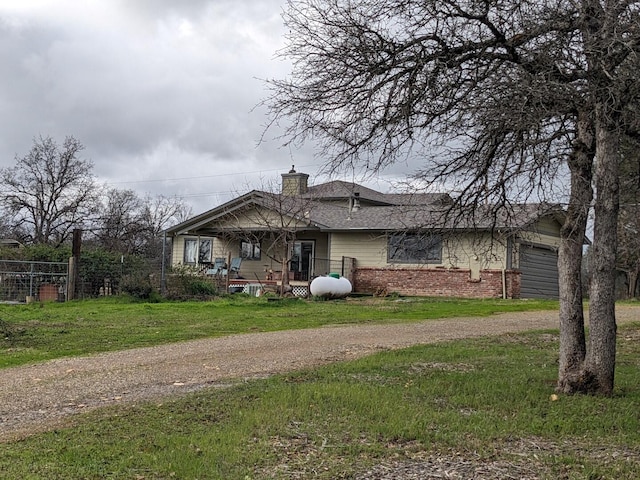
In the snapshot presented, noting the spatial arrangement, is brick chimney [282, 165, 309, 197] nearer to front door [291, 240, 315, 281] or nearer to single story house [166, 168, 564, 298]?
single story house [166, 168, 564, 298]

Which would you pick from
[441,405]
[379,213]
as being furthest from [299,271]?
[441,405]

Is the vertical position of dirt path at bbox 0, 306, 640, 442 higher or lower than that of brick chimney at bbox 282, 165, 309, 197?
lower

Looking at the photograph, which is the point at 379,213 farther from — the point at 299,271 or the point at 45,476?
the point at 45,476

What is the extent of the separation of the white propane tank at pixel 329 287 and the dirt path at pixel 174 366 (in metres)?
9.85

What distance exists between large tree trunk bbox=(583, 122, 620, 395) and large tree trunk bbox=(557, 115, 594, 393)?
0.72ft

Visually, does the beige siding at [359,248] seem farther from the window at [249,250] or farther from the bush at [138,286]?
the bush at [138,286]

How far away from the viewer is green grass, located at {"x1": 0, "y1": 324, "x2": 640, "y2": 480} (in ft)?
17.3

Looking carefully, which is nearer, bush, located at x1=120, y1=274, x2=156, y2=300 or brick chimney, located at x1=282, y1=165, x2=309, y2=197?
bush, located at x1=120, y1=274, x2=156, y2=300

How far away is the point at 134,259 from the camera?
25062 millimetres

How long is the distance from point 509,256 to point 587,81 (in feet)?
64.1

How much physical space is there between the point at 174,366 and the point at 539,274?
2203cm

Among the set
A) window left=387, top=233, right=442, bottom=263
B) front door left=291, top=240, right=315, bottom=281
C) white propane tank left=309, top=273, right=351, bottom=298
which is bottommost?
white propane tank left=309, top=273, right=351, bottom=298

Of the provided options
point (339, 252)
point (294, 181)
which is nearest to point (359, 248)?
point (339, 252)

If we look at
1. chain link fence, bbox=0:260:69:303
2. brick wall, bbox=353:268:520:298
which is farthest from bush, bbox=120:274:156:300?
brick wall, bbox=353:268:520:298
